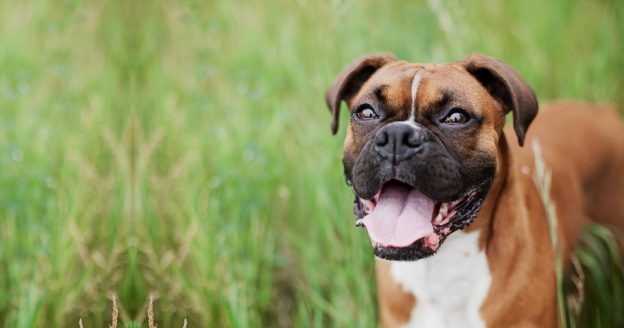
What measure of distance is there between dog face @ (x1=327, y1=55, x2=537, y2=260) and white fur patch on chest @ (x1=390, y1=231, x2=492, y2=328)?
0.68 feet

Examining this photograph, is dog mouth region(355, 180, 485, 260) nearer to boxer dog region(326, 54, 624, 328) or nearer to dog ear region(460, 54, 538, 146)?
boxer dog region(326, 54, 624, 328)

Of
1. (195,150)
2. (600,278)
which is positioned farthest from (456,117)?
(195,150)

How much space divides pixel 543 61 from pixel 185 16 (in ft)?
8.76

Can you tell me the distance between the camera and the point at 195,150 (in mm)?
4707

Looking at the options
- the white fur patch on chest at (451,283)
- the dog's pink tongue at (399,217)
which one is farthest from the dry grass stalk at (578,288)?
the dog's pink tongue at (399,217)

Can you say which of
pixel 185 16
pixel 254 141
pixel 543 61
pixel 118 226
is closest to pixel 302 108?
pixel 254 141

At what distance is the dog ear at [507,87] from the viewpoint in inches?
125

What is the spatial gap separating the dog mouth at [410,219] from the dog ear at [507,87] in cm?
38

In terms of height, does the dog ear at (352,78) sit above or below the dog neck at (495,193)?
above

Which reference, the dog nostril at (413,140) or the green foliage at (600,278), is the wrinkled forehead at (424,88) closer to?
the dog nostril at (413,140)

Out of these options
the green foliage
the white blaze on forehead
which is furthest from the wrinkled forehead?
the green foliage

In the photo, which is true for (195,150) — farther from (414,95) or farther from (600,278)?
(600,278)

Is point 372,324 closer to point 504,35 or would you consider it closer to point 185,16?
point 185,16

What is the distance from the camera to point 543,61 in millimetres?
5590
